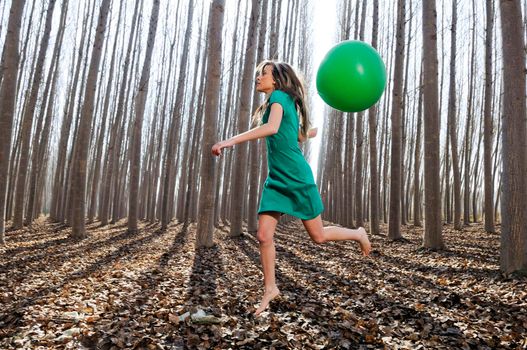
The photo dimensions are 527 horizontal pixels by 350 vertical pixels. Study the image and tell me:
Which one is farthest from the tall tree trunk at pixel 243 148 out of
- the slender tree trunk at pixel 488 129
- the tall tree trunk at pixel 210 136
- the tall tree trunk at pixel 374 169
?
the slender tree trunk at pixel 488 129

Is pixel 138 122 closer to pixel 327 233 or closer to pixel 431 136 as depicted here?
pixel 431 136

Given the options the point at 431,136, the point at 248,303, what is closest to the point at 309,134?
the point at 248,303

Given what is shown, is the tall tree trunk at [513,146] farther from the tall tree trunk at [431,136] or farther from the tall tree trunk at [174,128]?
the tall tree trunk at [174,128]

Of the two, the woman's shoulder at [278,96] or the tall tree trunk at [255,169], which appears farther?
the tall tree trunk at [255,169]

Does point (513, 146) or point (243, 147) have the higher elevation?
point (243, 147)

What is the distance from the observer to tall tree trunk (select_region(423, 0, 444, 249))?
7164 millimetres

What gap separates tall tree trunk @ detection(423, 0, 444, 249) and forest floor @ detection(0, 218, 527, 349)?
905 millimetres

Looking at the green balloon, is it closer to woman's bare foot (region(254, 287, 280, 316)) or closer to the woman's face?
the woman's face

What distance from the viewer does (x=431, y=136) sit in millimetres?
7266

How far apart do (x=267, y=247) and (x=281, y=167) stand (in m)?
0.60

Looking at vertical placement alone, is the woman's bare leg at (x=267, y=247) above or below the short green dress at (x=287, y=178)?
below

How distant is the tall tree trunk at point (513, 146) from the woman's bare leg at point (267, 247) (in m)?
3.23

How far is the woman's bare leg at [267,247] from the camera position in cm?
274

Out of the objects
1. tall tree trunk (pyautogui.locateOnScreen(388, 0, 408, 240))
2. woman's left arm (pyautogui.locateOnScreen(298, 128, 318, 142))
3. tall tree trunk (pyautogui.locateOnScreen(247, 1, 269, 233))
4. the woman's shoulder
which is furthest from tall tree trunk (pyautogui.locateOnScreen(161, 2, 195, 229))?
the woman's shoulder
